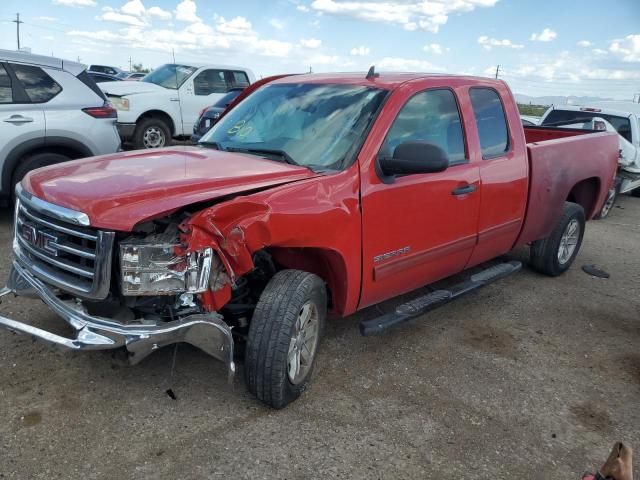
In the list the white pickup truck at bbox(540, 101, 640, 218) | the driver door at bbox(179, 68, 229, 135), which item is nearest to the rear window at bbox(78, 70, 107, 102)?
the driver door at bbox(179, 68, 229, 135)

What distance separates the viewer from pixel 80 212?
265 cm

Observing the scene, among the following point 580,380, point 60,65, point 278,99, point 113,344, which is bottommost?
point 580,380

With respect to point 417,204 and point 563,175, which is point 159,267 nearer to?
point 417,204

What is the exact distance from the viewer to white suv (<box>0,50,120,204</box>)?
19.4 ft

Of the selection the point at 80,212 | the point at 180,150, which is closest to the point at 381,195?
the point at 180,150

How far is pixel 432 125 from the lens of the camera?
392cm

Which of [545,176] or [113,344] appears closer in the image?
[113,344]

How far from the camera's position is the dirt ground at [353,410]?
275cm

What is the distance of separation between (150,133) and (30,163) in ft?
17.0

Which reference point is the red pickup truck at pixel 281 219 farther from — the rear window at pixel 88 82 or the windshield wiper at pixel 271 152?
the rear window at pixel 88 82

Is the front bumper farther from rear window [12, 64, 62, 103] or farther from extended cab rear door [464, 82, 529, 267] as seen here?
extended cab rear door [464, 82, 529, 267]

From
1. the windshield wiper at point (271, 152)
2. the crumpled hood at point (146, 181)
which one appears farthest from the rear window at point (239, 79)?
the crumpled hood at point (146, 181)

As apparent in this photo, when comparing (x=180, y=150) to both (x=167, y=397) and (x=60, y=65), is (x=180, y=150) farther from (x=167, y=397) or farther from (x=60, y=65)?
(x=60, y=65)

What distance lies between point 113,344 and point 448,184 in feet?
7.85
